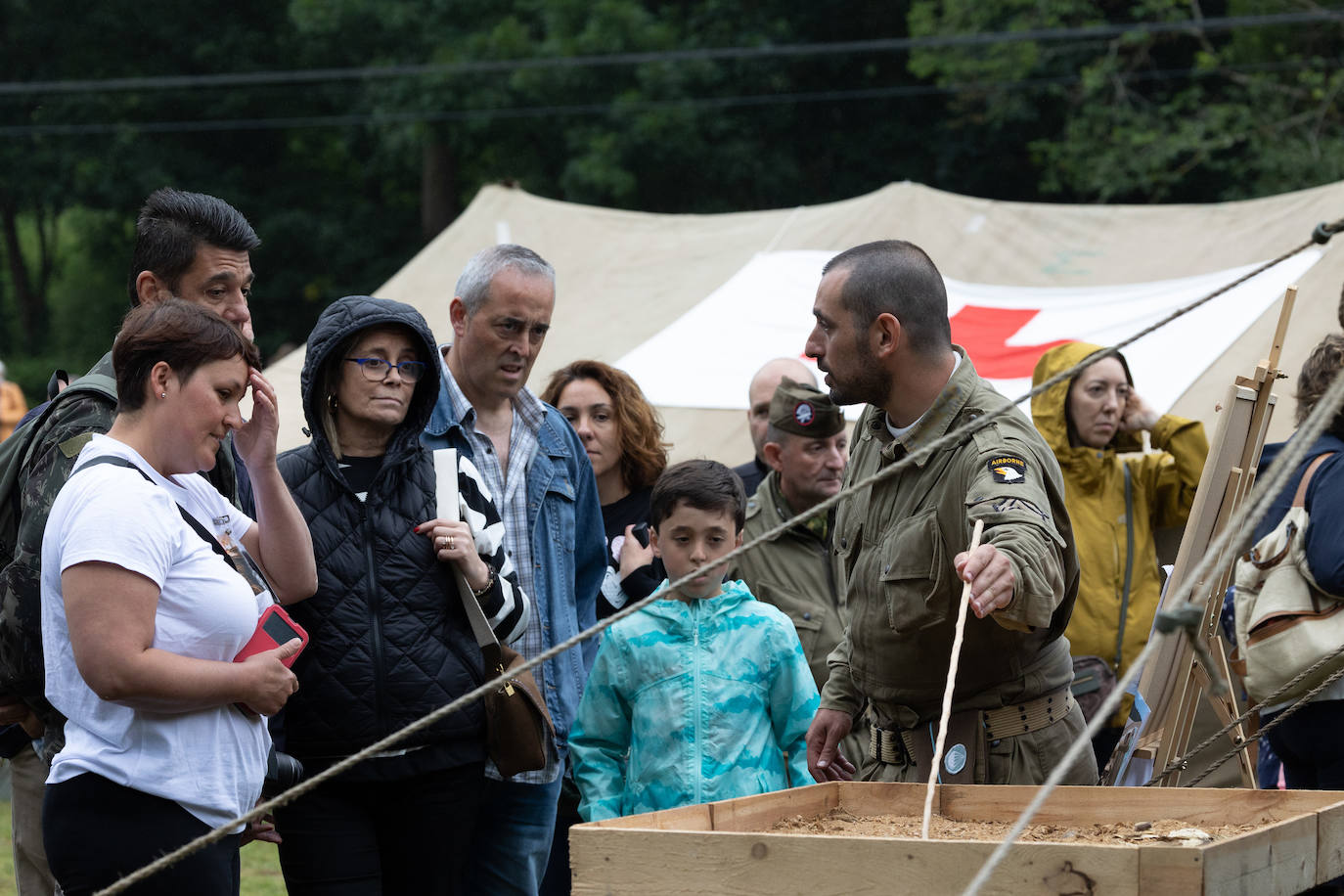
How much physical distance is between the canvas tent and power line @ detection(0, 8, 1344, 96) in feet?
26.1

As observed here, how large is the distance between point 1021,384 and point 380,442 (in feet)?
12.1

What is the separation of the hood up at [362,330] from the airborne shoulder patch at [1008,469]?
1.29 metres

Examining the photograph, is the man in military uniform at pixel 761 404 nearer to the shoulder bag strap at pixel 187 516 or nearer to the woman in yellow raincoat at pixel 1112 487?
the woman in yellow raincoat at pixel 1112 487

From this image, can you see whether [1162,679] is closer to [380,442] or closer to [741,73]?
[380,442]

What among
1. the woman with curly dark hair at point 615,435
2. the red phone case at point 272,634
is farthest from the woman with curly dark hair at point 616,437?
the red phone case at point 272,634

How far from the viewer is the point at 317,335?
11.3 feet

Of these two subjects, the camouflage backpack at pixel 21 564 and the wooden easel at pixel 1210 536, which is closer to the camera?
the camouflage backpack at pixel 21 564

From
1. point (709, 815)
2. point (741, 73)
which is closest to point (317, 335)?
point (709, 815)

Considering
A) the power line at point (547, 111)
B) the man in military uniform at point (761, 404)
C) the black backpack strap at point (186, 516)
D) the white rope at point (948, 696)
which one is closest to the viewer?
the white rope at point (948, 696)

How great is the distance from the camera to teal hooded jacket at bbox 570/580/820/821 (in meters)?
3.54

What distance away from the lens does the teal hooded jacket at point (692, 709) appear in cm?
354

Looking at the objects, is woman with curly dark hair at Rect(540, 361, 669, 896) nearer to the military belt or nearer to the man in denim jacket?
the man in denim jacket

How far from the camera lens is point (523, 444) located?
396 centimetres

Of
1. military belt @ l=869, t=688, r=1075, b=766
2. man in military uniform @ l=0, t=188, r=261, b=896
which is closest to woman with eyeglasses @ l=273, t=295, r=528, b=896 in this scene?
man in military uniform @ l=0, t=188, r=261, b=896
